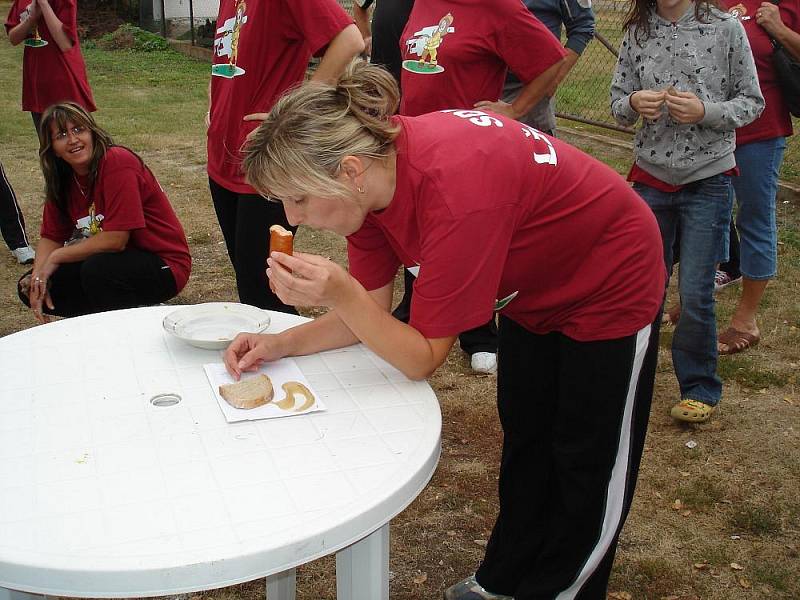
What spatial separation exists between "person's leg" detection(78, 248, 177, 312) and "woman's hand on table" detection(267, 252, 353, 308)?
6.06ft

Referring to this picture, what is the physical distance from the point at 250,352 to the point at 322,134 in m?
0.62

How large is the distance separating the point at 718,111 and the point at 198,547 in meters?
2.27

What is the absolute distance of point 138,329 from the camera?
2.13 m

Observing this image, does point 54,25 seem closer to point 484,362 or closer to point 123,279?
point 123,279

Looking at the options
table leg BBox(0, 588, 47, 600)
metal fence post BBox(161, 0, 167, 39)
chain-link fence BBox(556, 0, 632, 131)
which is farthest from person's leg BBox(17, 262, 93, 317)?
metal fence post BBox(161, 0, 167, 39)

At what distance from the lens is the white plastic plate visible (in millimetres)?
2016

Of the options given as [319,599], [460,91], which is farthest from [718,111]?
[319,599]

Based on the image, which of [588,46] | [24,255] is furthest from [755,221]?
[588,46]

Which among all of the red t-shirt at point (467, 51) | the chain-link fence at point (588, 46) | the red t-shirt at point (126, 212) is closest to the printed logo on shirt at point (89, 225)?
the red t-shirt at point (126, 212)

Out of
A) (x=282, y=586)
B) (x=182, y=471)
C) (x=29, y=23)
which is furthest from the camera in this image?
(x=29, y=23)

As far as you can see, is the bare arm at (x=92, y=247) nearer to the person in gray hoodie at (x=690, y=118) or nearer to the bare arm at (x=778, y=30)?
the person in gray hoodie at (x=690, y=118)

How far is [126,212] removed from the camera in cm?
332

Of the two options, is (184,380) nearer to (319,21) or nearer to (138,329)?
(138,329)

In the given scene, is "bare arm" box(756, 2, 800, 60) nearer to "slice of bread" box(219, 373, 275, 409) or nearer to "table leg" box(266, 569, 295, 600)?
"slice of bread" box(219, 373, 275, 409)
